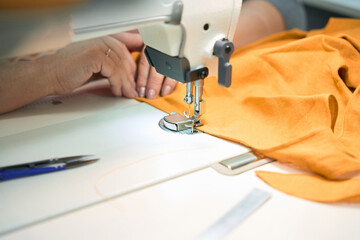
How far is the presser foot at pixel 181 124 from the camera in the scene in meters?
1.00

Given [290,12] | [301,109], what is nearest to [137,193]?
[301,109]

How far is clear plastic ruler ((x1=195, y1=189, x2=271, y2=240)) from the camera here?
0.67 metres

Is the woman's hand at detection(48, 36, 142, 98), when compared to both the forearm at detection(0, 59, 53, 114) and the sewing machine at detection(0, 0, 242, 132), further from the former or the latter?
the sewing machine at detection(0, 0, 242, 132)

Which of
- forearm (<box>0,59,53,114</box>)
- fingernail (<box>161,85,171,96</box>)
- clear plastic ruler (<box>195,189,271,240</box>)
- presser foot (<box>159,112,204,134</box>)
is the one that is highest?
forearm (<box>0,59,53,114</box>)

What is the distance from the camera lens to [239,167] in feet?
2.83

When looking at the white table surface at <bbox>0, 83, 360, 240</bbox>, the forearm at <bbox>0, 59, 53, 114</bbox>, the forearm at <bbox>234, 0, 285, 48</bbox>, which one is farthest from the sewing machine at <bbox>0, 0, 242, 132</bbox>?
the forearm at <bbox>234, 0, 285, 48</bbox>

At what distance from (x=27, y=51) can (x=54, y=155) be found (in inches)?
11.0

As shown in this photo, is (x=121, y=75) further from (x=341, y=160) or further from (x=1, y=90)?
(x=341, y=160)

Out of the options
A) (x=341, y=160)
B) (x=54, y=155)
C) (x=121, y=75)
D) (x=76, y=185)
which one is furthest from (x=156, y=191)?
(x=121, y=75)

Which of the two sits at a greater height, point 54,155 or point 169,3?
point 169,3

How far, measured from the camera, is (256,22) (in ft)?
5.13

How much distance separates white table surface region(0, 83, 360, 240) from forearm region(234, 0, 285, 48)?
0.66m

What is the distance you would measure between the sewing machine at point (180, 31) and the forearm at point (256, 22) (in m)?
0.59

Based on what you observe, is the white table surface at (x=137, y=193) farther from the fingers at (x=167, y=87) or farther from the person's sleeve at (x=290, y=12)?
the person's sleeve at (x=290, y=12)
